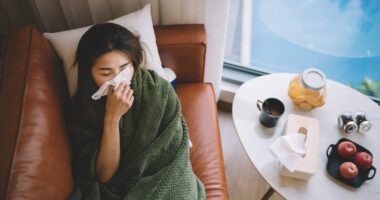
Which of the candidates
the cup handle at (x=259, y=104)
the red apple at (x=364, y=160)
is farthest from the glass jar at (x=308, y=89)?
the red apple at (x=364, y=160)

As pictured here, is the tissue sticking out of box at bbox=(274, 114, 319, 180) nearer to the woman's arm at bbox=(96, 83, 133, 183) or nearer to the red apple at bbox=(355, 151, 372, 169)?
the red apple at bbox=(355, 151, 372, 169)

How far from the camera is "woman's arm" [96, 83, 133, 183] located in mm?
994

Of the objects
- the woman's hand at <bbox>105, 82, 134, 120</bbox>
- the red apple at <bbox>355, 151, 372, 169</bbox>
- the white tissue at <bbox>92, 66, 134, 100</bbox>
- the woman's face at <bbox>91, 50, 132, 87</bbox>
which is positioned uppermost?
the woman's face at <bbox>91, 50, 132, 87</bbox>

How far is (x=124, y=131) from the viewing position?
1087mm

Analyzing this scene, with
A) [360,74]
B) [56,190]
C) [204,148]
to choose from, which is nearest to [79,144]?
[56,190]

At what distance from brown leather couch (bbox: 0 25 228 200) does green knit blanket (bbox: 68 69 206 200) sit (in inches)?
2.5

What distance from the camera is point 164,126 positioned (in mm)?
1104

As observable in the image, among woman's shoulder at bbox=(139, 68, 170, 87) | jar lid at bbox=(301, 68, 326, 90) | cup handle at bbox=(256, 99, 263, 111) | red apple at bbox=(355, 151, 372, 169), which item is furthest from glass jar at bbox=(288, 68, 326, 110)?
woman's shoulder at bbox=(139, 68, 170, 87)

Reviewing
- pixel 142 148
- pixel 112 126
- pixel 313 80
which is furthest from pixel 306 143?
pixel 112 126

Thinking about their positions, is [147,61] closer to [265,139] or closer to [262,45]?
[265,139]

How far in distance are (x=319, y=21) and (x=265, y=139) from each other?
1.88m

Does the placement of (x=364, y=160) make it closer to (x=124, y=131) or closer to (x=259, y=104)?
(x=259, y=104)

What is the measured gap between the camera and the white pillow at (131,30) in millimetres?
1171

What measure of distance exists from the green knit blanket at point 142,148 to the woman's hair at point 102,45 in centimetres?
10
